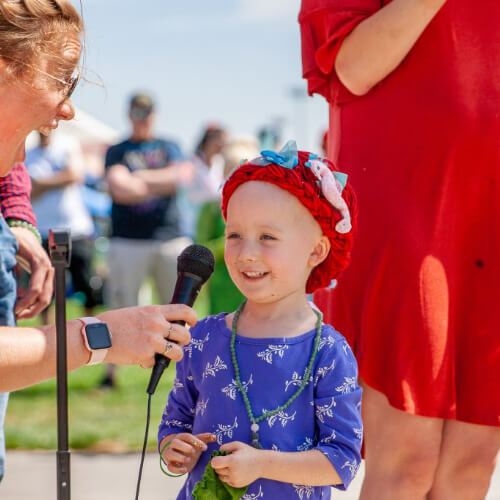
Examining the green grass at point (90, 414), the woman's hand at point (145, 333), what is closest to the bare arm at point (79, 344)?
the woman's hand at point (145, 333)

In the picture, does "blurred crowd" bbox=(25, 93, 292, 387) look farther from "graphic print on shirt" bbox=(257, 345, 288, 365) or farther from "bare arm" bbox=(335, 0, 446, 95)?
"graphic print on shirt" bbox=(257, 345, 288, 365)

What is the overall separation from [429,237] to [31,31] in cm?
125

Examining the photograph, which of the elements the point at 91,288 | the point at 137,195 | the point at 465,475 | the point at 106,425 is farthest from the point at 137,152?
the point at 465,475

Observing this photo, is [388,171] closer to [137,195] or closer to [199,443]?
[199,443]

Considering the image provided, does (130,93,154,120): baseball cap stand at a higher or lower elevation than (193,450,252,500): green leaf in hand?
higher

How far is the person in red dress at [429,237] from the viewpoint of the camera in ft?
8.63

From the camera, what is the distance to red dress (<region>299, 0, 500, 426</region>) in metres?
2.63

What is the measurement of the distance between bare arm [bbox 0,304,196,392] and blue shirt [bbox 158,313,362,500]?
325mm

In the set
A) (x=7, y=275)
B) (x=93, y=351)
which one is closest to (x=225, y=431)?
(x=93, y=351)

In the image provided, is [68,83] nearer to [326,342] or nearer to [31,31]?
[31,31]

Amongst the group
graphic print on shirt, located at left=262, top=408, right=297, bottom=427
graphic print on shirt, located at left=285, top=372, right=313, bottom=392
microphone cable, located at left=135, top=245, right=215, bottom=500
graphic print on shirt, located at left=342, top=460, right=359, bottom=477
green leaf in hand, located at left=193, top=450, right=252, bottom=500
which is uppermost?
microphone cable, located at left=135, top=245, right=215, bottom=500

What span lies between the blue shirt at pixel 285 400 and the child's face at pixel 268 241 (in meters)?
0.14

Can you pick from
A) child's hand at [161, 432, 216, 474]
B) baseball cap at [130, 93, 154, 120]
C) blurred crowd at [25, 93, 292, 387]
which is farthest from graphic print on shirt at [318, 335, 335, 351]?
baseball cap at [130, 93, 154, 120]

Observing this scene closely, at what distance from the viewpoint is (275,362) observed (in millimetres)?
2273
